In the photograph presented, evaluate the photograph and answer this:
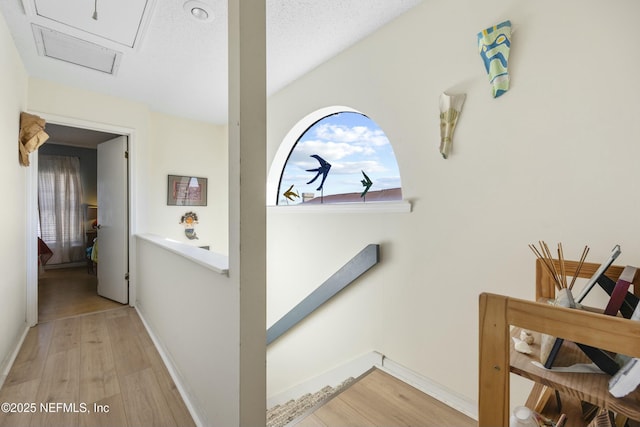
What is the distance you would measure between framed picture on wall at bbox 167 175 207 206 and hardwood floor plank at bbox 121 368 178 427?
2.23 m

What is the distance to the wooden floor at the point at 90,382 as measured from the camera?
55.9 inches

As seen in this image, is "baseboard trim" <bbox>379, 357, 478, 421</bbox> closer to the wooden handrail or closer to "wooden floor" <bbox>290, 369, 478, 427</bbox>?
"wooden floor" <bbox>290, 369, 478, 427</bbox>

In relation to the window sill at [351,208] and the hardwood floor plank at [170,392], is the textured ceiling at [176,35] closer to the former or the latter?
the window sill at [351,208]

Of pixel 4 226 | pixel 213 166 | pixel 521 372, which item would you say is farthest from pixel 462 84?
pixel 213 166

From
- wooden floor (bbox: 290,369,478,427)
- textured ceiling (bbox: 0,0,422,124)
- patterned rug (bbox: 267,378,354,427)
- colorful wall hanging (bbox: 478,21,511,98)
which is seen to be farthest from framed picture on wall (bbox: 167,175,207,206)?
colorful wall hanging (bbox: 478,21,511,98)

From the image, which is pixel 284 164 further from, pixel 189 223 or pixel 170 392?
pixel 170 392

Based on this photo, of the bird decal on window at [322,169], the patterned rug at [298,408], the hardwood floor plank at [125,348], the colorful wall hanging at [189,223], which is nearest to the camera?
the patterned rug at [298,408]

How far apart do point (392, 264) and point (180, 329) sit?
1.41m

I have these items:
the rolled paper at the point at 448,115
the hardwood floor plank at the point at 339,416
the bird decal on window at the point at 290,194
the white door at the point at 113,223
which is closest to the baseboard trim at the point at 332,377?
the hardwood floor plank at the point at 339,416

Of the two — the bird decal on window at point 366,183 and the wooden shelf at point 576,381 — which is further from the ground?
the bird decal on window at point 366,183

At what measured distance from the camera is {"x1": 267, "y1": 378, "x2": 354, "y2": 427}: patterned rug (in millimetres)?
1700

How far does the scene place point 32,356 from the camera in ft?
6.45

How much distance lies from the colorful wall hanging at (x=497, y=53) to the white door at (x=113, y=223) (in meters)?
3.46

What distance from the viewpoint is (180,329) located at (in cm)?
169
